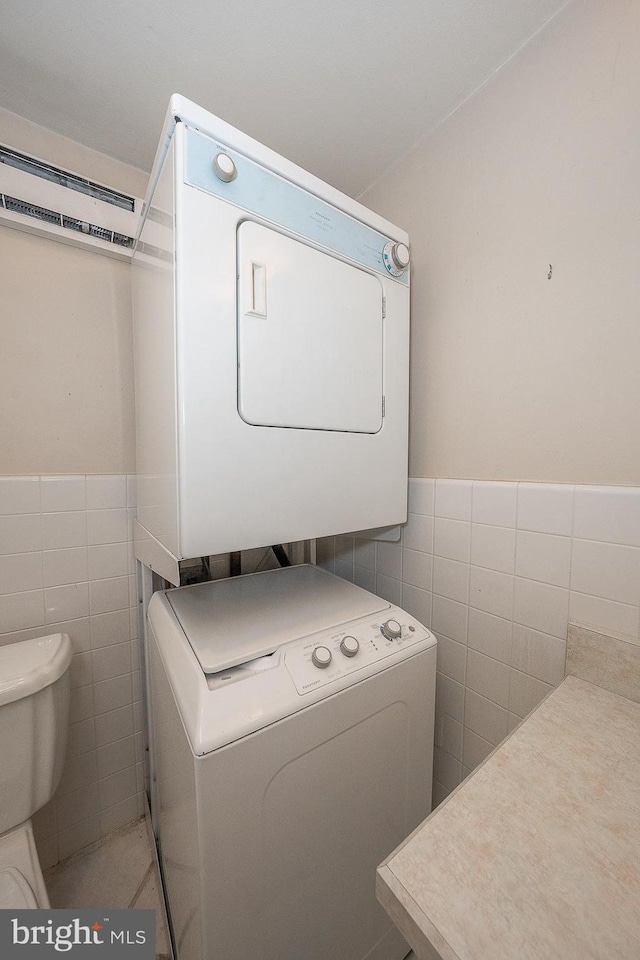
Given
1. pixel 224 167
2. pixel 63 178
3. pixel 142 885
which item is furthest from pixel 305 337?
pixel 142 885

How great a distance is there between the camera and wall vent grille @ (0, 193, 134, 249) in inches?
42.3

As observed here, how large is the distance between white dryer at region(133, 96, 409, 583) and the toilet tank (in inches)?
15.2

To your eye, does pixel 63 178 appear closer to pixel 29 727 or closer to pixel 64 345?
pixel 64 345

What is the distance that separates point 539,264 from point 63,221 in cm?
140

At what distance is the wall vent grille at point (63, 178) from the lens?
107 cm

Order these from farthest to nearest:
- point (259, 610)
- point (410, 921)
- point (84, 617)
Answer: point (84, 617), point (259, 610), point (410, 921)

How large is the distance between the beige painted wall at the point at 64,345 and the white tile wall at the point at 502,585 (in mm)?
1108

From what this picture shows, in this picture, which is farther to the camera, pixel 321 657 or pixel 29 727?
pixel 29 727

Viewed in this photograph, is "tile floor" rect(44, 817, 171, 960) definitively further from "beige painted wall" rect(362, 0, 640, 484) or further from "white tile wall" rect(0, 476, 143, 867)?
"beige painted wall" rect(362, 0, 640, 484)

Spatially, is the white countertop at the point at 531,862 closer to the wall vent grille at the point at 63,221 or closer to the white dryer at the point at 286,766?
the white dryer at the point at 286,766

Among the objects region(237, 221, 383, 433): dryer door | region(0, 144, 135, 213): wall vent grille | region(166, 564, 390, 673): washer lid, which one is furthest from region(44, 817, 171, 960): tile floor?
region(0, 144, 135, 213): wall vent grille

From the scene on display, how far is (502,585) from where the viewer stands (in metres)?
1.03

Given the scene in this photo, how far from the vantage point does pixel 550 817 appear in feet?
1.76

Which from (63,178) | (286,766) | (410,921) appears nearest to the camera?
(410,921)
